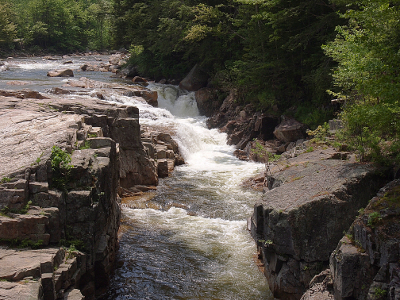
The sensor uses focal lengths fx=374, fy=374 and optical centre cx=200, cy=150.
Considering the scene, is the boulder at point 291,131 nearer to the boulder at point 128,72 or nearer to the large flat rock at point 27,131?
the large flat rock at point 27,131

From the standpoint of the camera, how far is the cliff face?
18.5ft

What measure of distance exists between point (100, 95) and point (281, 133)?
961 cm

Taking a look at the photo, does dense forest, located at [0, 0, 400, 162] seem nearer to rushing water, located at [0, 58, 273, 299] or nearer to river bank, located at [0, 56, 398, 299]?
river bank, located at [0, 56, 398, 299]

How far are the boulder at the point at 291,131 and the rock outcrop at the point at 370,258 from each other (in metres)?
11.0

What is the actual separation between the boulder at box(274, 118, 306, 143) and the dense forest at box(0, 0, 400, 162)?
55 centimetres

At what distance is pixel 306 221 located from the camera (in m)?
6.51

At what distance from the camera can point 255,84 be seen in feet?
65.6

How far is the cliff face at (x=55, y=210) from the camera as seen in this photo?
5.63m

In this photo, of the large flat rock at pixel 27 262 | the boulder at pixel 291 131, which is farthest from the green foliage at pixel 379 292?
the boulder at pixel 291 131

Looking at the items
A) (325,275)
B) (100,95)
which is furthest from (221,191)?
(100,95)

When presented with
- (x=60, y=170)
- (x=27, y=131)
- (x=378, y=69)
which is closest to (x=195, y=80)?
(x=27, y=131)

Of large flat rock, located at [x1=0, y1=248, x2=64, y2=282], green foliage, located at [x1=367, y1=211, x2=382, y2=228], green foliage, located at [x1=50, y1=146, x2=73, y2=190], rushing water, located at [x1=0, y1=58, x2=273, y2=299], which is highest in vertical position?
green foliage, located at [x1=50, y1=146, x2=73, y2=190]

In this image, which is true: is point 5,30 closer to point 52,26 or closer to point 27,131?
point 52,26

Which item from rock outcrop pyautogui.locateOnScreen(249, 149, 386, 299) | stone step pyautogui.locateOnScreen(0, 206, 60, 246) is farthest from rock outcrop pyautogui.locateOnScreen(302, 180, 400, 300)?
stone step pyautogui.locateOnScreen(0, 206, 60, 246)
